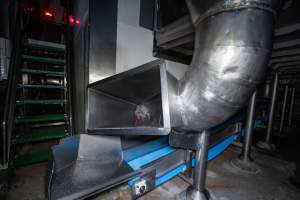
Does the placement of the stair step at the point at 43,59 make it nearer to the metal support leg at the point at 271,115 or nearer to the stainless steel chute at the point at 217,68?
the stainless steel chute at the point at 217,68

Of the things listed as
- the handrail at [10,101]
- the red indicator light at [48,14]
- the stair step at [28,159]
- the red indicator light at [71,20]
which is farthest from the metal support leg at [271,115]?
the red indicator light at [48,14]

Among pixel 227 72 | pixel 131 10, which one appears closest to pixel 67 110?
pixel 131 10

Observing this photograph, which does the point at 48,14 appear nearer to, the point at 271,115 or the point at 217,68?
the point at 217,68

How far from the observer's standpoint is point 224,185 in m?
1.14

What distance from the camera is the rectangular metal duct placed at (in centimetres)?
58

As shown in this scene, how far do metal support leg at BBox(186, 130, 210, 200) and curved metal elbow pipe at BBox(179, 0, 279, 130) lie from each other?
0.21m

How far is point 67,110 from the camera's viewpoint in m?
1.56

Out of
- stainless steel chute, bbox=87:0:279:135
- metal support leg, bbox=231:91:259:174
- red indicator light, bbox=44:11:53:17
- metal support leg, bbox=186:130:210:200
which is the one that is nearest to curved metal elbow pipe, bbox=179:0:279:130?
stainless steel chute, bbox=87:0:279:135

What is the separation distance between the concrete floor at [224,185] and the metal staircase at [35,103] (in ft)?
0.56

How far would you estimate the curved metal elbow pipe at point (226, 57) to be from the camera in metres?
0.53

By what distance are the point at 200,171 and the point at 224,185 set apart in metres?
0.52

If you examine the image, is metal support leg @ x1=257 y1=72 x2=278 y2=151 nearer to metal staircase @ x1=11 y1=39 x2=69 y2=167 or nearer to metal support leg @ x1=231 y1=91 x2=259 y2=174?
metal support leg @ x1=231 y1=91 x2=259 y2=174

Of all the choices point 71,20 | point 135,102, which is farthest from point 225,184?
point 71,20

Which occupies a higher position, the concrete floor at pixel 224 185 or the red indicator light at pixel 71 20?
the red indicator light at pixel 71 20
